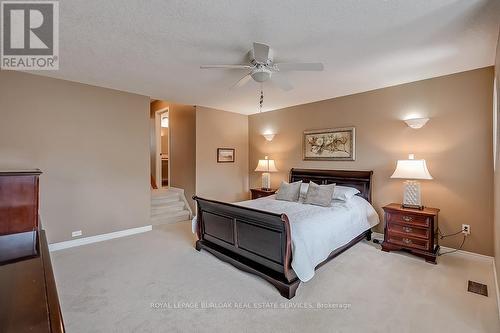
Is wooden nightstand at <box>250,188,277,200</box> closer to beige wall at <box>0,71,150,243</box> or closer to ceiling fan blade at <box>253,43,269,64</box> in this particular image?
beige wall at <box>0,71,150,243</box>

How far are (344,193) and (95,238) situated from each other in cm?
428

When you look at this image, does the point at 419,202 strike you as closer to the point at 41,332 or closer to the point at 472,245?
the point at 472,245

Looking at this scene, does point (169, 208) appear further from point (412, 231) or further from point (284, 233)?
point (412, 231)

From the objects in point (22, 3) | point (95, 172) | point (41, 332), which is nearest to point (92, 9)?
point (22, 3)

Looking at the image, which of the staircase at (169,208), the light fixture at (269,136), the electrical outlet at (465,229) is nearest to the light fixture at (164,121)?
the staircase at (169,208)

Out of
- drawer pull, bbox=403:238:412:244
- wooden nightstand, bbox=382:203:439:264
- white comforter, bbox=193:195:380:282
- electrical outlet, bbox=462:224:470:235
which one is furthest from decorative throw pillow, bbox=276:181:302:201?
electrical outlet, bbox=462:224:470:235

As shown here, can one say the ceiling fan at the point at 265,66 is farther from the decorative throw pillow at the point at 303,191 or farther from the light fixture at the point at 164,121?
the light fixture at the point at 164,121

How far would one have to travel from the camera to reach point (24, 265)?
1229mm

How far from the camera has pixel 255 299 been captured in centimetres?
242

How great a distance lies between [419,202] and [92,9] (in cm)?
448

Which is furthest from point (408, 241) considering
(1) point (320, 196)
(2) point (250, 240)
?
(2) point (250, 240)

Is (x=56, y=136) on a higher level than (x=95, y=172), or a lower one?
higher

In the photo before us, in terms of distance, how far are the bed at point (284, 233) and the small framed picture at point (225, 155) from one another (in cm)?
219

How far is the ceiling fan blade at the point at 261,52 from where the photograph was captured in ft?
Result: 7.30
